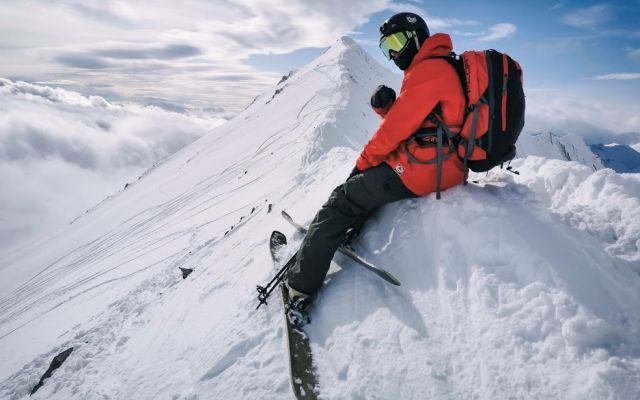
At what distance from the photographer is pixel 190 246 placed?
11.4 metres

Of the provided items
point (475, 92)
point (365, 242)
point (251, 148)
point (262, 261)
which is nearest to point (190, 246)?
point (262, 261)

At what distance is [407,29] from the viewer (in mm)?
4191

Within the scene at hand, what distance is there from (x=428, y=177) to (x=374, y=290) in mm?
1557

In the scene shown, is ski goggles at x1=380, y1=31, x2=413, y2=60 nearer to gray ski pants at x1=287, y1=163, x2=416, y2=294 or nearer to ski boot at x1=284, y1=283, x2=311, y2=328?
gray ski pants at x1=287, y1=163, x2=416, y2=294

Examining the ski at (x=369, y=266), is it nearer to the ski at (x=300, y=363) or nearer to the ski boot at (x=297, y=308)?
the ski boot at (x=297, y=308)

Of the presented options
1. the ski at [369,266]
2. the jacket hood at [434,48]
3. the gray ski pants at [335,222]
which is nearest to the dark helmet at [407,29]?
the jacket hood at [434,48]

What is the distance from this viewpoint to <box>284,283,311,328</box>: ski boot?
4.34m

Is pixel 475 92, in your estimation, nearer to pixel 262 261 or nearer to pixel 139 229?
pixel 262 261

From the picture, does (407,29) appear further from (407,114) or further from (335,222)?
(335,222)

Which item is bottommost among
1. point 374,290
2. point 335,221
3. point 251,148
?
point 251,148

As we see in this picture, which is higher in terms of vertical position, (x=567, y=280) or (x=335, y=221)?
(x=335, y=221)

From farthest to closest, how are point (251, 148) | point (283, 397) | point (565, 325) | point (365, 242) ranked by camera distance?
point (251, 148), point (365, 242), point (283, 397), point (565, 325)

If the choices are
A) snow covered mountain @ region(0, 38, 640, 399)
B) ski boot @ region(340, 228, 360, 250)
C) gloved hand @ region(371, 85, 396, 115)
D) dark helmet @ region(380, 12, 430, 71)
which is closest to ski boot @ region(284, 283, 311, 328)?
snow covered mountain @ region(0, 38, 640, 399)

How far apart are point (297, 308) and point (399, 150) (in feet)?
7.86
